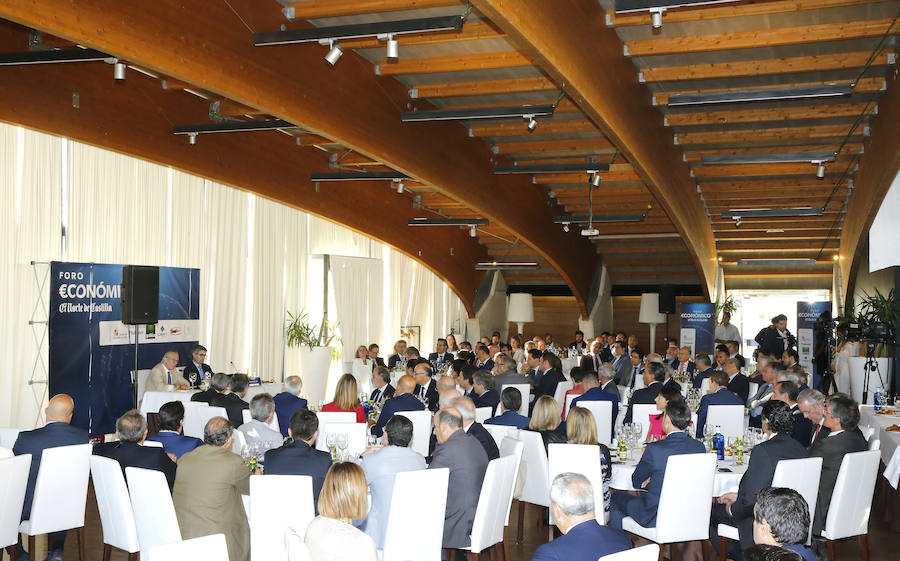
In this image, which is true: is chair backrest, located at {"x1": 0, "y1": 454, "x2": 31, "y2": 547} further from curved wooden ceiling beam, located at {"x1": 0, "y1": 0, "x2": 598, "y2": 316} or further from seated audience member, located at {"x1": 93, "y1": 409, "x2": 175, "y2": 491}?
curved wooden ceiling beam, located at {"x1": 0, "y1": 0, "x2": 598, "y2": 316}

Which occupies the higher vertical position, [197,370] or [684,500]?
[197,370]

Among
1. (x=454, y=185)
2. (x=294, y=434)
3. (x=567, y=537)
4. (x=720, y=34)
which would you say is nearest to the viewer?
(x=567, y=537)

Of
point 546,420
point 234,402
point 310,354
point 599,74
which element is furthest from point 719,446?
point 310,354

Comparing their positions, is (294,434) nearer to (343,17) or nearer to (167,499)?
(167,499)

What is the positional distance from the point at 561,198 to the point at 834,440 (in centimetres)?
1085

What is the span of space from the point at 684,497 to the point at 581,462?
662mm

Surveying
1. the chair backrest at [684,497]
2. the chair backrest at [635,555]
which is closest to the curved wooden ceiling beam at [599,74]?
the chair backrest at [684,497]

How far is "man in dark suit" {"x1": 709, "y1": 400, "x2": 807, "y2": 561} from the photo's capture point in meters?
4.89

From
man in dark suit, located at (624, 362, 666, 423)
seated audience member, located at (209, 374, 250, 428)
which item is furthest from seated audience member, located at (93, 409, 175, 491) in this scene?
man in dark suit, located at (624, 362, 666, 423)

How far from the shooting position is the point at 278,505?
4414mm

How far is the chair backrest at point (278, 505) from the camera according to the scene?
4.41m

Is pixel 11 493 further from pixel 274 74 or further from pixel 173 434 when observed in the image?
pixel 274 74

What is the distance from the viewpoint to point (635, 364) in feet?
41.0

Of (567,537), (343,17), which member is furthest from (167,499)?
(343,17)
